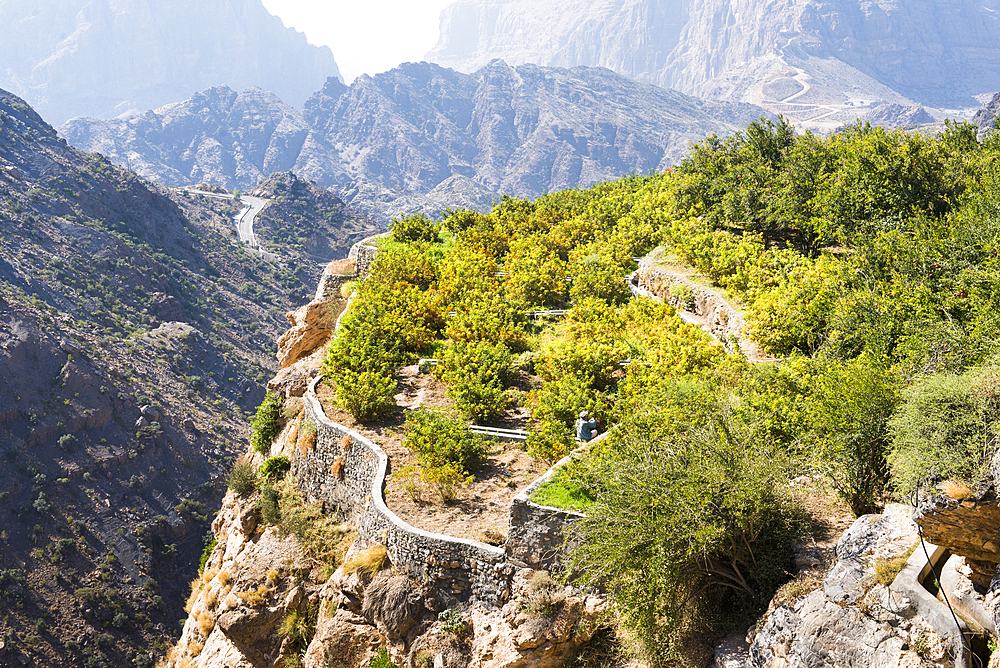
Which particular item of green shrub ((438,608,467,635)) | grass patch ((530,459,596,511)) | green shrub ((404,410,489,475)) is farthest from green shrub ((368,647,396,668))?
grass patch ((530,459,596,511))

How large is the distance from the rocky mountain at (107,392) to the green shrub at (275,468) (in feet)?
111

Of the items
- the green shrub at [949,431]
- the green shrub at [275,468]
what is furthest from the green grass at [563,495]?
the green shrub at [275,468]

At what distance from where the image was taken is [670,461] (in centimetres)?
888

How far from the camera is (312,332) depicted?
27.2 meters

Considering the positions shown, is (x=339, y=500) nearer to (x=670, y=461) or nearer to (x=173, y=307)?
(x=670, y=461)

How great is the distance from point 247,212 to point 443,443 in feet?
383

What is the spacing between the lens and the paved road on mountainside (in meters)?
107

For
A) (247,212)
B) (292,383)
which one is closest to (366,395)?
(292,383)

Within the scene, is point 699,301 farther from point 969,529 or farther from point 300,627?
point 300,627

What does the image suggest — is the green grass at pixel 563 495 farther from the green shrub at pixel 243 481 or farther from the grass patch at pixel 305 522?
the green shrub at pixel 243 481

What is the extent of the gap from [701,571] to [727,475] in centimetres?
136

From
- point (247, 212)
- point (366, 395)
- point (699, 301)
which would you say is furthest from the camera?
point (247, 212)

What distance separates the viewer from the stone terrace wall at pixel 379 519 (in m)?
10.9

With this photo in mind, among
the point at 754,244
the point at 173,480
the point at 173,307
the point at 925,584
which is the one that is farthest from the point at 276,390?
the point at 173,307
